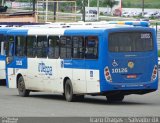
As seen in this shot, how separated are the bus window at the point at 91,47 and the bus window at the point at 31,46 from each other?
373cm

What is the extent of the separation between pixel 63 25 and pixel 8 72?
153 inches

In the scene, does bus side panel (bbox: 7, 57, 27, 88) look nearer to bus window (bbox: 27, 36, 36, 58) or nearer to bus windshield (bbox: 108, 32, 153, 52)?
bus window (bbox: 27, 36, 36, 58)

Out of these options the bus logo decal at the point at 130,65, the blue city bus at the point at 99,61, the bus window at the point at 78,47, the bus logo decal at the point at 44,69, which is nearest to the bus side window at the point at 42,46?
the blue city bus at the point at 99,61

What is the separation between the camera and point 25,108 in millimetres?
22406

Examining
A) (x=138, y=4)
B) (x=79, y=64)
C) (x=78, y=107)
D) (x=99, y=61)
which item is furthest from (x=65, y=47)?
(x=138, y=4)

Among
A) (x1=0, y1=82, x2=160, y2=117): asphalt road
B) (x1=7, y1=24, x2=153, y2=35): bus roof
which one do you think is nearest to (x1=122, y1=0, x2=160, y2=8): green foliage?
(x1=7, y1=24, x2=153, y2=35): bus roof

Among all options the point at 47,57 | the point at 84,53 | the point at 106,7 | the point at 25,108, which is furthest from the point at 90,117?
the point at 106,7

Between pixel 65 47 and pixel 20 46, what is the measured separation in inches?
140

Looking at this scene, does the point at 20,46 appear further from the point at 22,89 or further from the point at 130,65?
the point at 130,65

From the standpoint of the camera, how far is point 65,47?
86.1ft

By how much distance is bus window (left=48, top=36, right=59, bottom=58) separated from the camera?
87.8ft

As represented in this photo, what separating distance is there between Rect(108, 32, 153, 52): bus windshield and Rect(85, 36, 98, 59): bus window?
496 mm

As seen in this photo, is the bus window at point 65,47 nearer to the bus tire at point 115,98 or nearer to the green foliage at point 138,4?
the bus tire at point 115,98

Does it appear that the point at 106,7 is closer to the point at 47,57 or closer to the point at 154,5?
the point at 154,5
